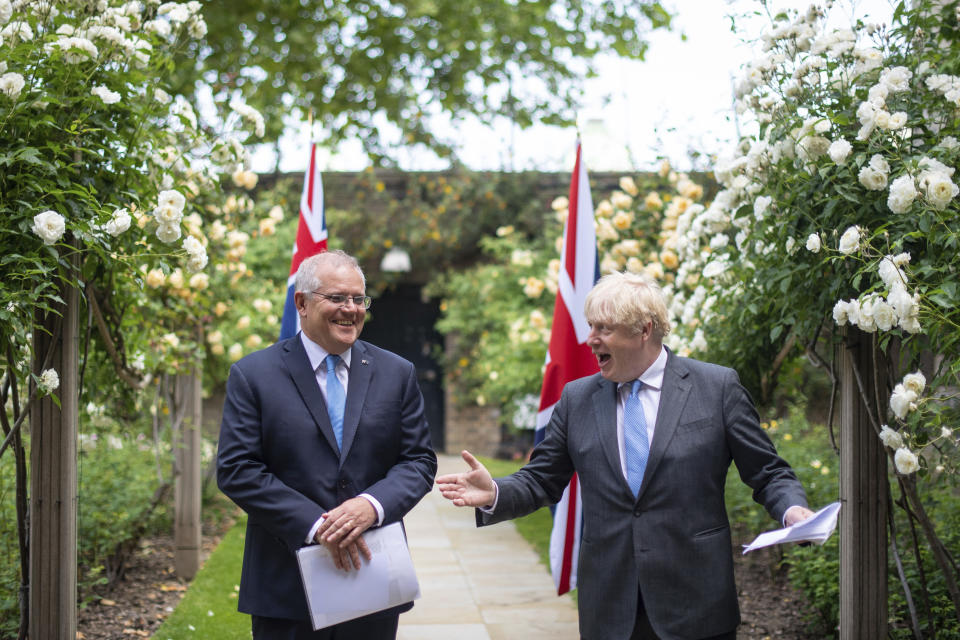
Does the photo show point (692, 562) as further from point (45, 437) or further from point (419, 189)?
point (419, 189)

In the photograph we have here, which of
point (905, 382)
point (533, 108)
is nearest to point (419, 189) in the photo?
point (533, 108)

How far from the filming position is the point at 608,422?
256 centimetres

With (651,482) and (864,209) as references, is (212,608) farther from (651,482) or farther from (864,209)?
(864,209)

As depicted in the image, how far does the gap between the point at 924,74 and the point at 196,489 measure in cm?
487

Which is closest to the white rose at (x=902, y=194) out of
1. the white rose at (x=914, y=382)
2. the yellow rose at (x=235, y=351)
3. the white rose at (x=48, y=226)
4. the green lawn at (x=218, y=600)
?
the white rose at (x=914, y=382)

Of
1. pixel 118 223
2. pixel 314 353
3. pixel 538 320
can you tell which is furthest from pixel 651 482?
pixel 538 320

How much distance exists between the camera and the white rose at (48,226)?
2.86 m

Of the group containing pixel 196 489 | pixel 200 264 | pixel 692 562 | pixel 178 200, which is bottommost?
pixel 196 489

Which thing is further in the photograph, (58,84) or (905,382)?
(58,84)

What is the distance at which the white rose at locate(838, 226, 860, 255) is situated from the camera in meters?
2.78

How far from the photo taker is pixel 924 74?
129 inches

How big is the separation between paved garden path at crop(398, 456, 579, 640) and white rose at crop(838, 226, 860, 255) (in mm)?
2761

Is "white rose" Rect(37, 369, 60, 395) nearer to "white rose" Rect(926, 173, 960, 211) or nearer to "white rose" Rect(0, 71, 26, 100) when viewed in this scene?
"white rose" Rect(0, 71, 26, 100)

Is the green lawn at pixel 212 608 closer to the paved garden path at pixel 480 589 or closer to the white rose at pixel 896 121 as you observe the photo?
the paved garden path at pixel 480 589
